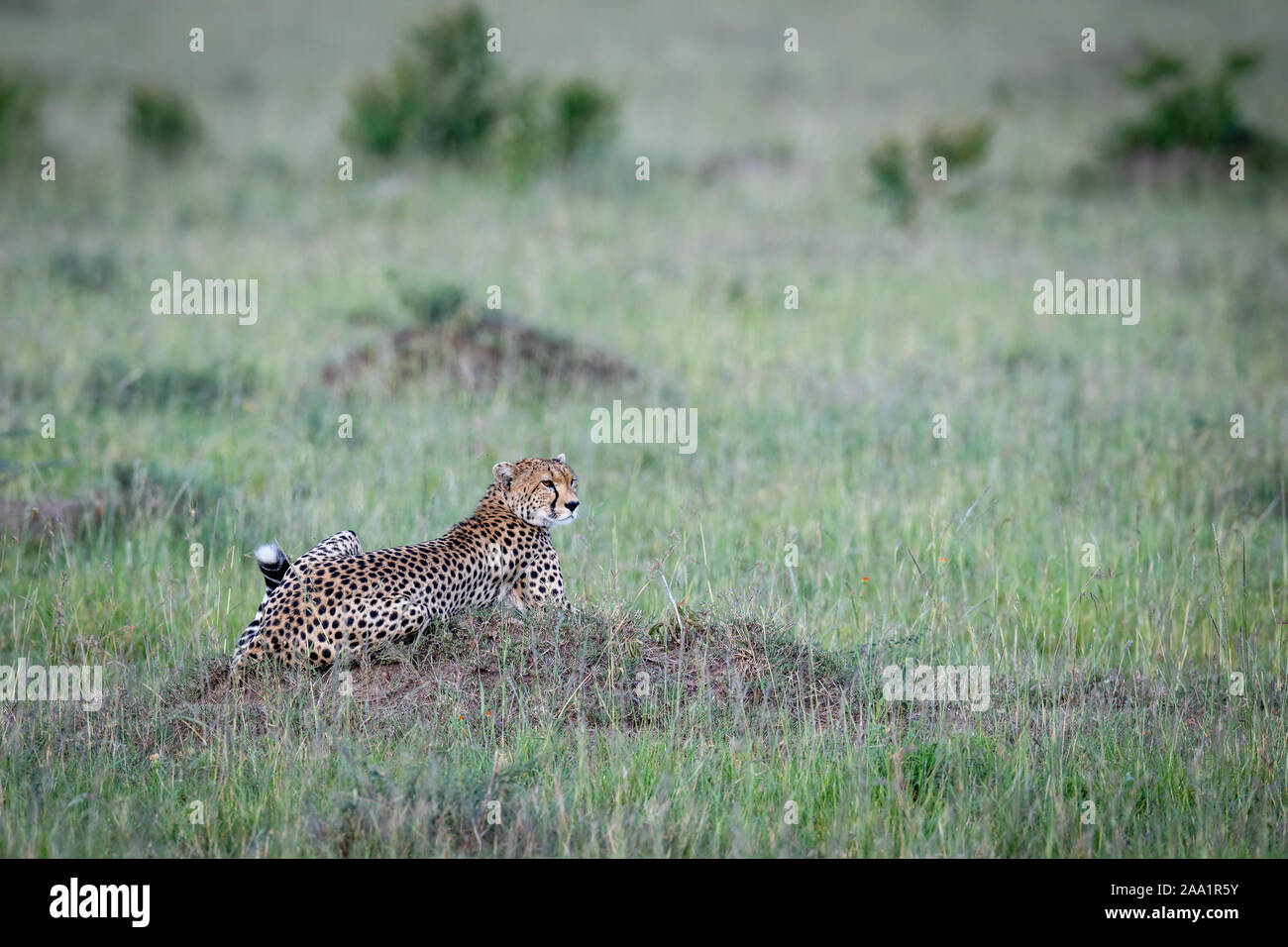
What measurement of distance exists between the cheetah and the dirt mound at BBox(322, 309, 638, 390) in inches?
178

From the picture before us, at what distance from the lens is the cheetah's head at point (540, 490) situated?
267 inches

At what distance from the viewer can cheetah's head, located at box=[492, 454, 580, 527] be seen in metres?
6.79

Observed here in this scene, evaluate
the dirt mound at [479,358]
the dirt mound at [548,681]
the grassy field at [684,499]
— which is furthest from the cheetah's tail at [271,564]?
the dirt mound at [479,358]

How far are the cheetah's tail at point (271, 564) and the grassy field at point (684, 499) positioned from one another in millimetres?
293

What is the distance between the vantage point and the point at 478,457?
382 inches

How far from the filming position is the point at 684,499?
29.7 ft

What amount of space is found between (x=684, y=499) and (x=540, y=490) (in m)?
2.37

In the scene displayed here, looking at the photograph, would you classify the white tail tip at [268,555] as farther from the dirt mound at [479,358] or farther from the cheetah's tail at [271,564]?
the dirt mound at [479,358]

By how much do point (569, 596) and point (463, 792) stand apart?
8.06ft

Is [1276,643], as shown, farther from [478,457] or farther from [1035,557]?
[478,457]

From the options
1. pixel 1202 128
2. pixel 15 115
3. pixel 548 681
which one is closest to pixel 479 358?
pixel 548 681

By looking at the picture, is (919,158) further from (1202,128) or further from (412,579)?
(412,579)

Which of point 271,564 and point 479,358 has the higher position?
point 479,358

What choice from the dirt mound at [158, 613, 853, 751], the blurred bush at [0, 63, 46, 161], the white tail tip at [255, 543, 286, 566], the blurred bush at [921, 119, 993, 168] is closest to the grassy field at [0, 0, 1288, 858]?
the dirt mound at [158, 613, 853, 751]
